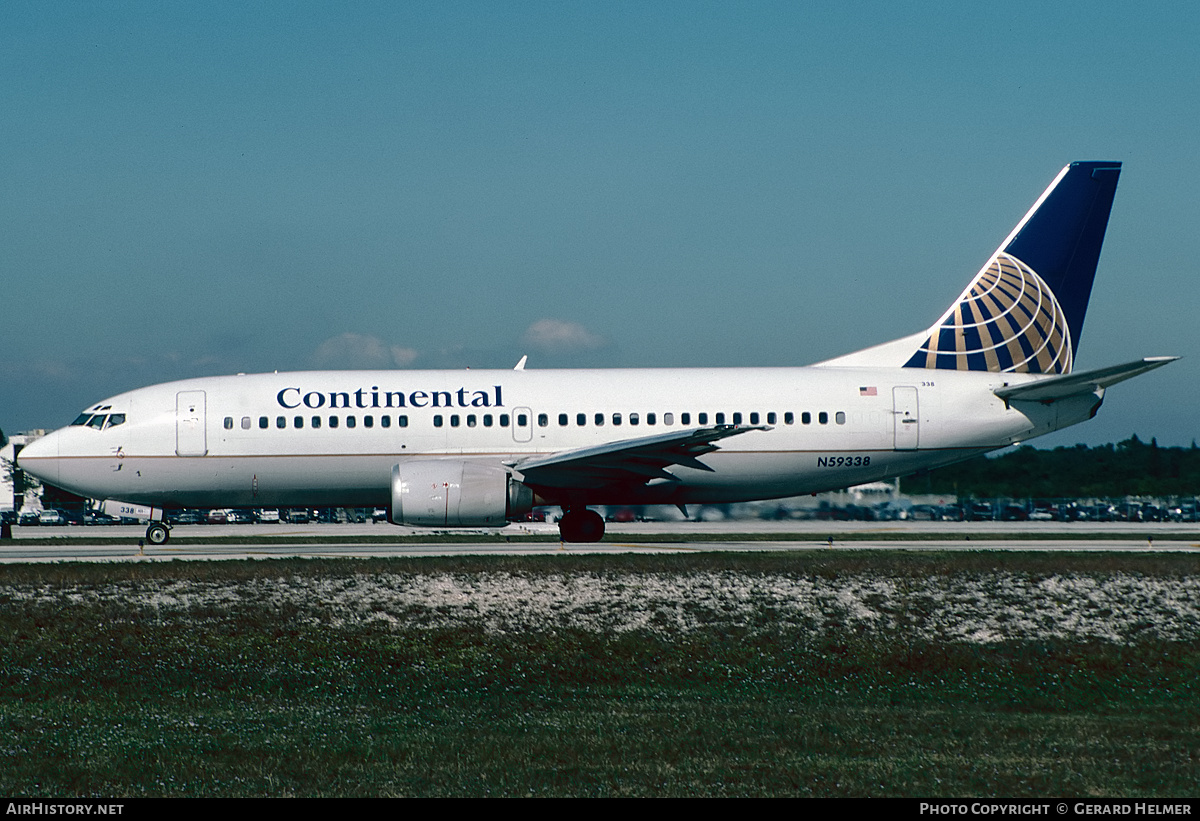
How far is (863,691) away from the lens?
14.4 m

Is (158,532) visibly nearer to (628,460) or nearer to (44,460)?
(44,460)

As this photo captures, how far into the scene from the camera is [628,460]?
85.1 ft

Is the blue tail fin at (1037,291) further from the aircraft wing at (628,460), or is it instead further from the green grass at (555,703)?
the green grass at (555,703)

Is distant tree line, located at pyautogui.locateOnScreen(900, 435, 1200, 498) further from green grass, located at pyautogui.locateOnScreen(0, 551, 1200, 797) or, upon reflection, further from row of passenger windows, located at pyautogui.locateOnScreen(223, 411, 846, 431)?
green grass, located at pyautogui.locateOnScreen(0, 551, 1200, 797)

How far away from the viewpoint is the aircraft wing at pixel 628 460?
81.4 feet

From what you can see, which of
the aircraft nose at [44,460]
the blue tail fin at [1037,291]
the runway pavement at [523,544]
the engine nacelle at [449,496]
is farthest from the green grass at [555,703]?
the blue tail fin at [1037,291]

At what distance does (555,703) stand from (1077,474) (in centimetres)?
4839

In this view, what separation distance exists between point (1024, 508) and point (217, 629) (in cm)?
4824

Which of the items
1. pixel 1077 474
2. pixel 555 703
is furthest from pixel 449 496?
pixel 1077 474

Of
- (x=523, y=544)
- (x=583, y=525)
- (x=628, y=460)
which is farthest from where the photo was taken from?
(x=523, y=544)

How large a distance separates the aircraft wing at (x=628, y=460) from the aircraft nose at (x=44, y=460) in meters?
11.0

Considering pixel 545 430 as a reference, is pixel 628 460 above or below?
below

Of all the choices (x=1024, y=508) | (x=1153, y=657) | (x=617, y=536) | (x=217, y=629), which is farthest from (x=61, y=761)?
(x=1024, y=508)
